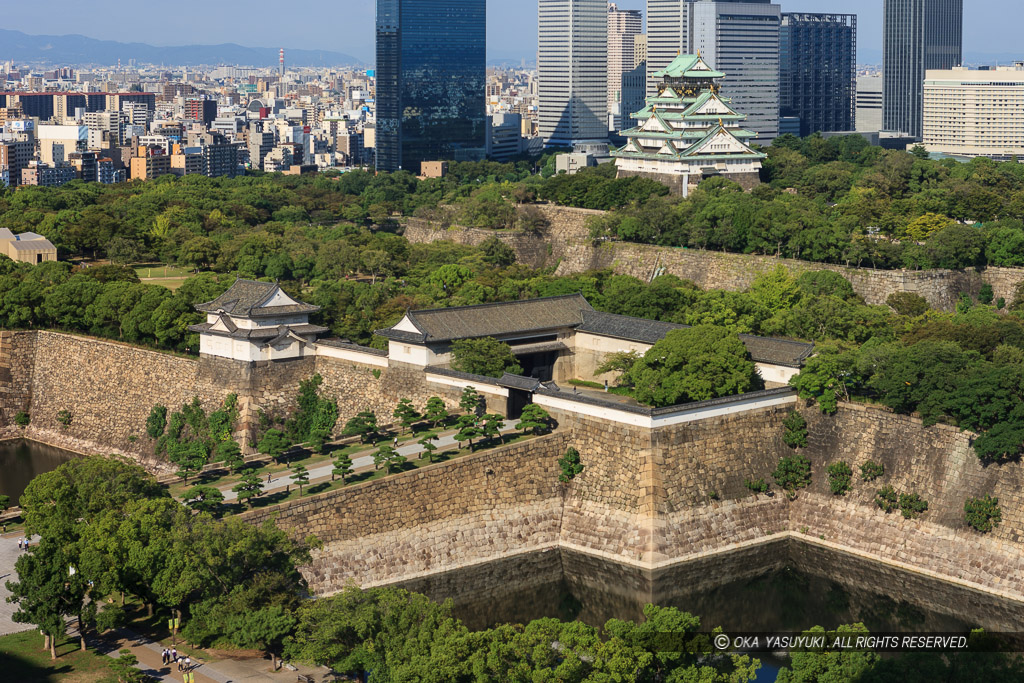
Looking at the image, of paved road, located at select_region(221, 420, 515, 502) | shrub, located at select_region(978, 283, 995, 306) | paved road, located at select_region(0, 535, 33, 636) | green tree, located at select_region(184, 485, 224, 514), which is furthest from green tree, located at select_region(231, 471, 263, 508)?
shrub, located at select_region(978, 283, 995, 306)

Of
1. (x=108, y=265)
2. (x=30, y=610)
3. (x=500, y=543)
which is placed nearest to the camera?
(x=30, y=610)

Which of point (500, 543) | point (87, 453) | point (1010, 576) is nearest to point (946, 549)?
point (1010, 576)

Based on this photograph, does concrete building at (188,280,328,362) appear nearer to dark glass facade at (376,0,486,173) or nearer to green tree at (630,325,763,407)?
green tree at (630,325,763,407)

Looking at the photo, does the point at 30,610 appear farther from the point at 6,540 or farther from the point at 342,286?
the point at 342,286

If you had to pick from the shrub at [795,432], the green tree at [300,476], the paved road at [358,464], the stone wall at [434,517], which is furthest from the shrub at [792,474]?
the green tree at [300,476]

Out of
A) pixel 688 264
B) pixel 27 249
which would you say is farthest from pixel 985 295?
pixel 27 249

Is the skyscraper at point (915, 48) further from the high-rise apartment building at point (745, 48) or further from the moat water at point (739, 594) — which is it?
the moat water at point (739, 594)
